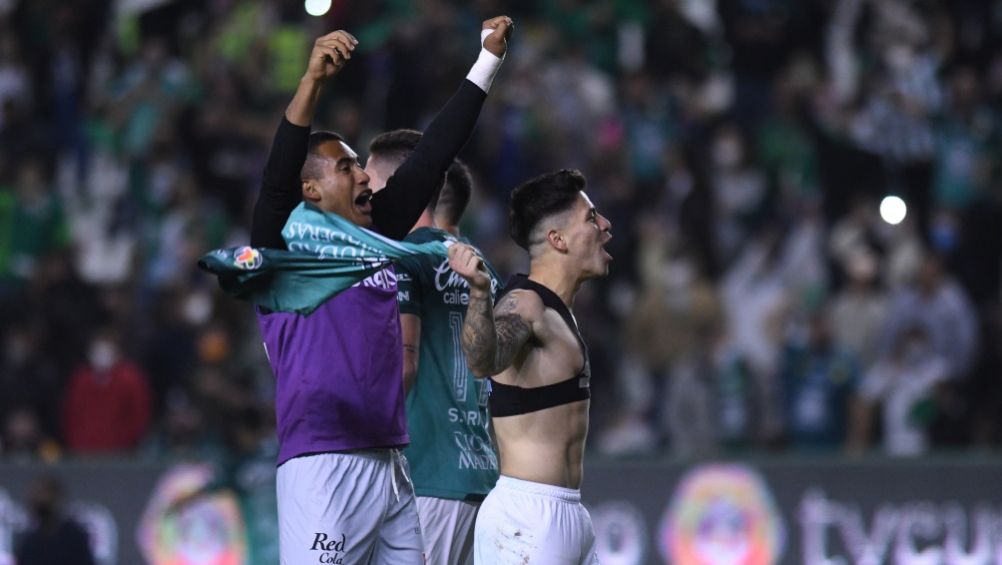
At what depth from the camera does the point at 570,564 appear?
620 centimetres

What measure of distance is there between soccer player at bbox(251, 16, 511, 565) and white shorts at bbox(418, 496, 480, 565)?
0.59 meters

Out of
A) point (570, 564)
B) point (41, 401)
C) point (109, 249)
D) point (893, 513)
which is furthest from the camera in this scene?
point (109, 249)

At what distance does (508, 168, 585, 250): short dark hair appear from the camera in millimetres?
6445

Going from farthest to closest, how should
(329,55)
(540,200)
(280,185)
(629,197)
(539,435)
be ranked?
(629,197)
(540,200)
(539,435)
(280,185)
(329,55)

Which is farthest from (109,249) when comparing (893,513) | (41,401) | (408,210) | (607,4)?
(408,210)

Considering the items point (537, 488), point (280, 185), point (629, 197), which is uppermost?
point (629, 197)

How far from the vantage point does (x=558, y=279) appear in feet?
21.1

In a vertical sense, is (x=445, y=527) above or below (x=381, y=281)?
below

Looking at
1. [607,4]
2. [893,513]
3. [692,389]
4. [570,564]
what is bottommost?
[570,564]

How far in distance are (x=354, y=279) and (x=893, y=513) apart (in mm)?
6741

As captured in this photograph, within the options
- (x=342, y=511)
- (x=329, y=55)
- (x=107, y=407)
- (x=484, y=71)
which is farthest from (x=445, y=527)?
(x=107, y=407)

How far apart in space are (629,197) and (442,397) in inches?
293

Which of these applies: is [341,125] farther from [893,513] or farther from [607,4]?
[893,513]

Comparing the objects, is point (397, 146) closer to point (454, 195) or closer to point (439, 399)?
point (454, 195)
